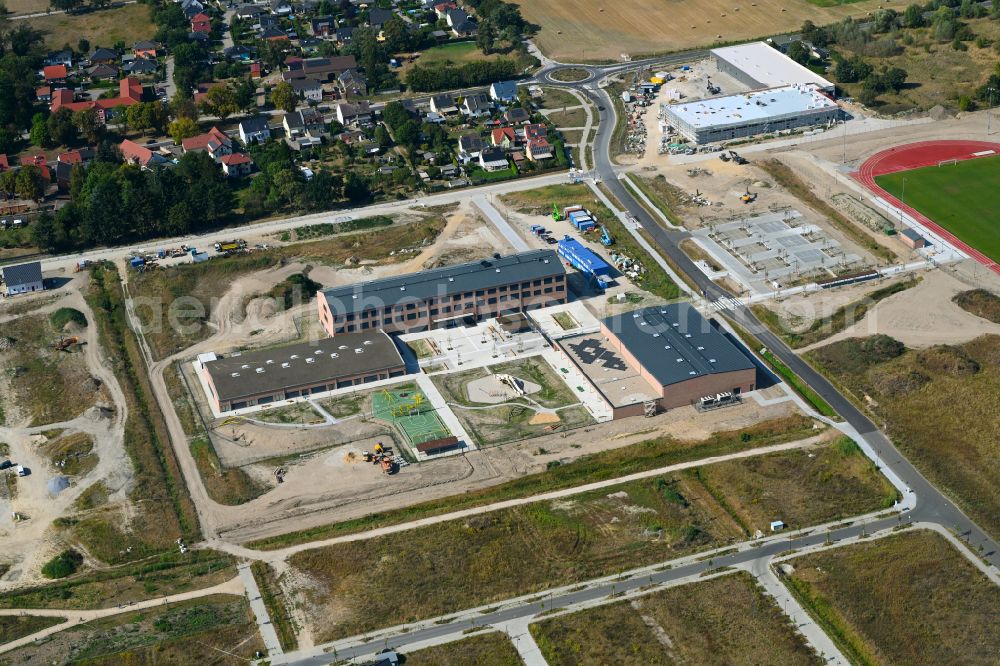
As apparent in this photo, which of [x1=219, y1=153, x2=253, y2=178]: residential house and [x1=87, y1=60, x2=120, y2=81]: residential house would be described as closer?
[x1=219, y1=153, x2=253, y2=178]: residential house

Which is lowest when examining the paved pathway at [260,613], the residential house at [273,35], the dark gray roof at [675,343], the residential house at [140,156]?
the paved pathway at [260,613]

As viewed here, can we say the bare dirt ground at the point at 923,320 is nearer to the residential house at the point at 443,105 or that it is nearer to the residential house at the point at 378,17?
the residential house at the point at 443,105

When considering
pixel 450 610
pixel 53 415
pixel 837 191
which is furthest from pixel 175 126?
pixel 450 610

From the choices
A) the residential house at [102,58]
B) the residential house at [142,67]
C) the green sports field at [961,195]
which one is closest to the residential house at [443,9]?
the residential house at [142,67]

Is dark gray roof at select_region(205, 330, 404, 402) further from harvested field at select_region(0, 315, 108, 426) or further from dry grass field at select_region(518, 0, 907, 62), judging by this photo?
dry grass field at select_region(518, 0, 907, 62)

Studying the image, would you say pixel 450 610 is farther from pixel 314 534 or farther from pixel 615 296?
pixel 615 296

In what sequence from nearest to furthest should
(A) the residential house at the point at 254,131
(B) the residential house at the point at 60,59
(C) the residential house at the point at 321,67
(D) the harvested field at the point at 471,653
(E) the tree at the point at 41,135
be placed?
(D) the harvested field at the point at 471,653 < (A) the residential house at the point at 254,131 < (E) the tree at the point at 41,135 < (C) the residential house at the point at 321,67 < (B) the residential house at the point at 60,59

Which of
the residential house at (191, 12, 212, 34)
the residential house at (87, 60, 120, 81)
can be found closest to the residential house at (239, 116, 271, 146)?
the residential house at (87, 60, 120, 81)
